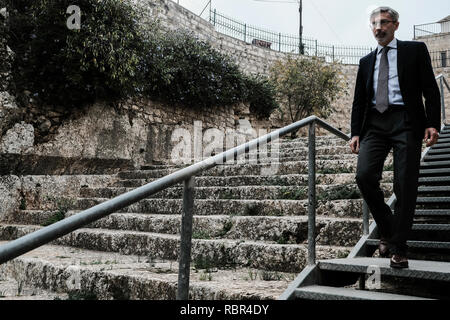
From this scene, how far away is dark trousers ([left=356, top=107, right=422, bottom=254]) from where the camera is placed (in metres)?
2.16

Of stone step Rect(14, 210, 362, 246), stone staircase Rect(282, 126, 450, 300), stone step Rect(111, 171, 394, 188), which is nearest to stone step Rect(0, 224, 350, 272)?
stone step Rect(14, 210, 362, 246)

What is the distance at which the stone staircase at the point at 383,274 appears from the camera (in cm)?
197

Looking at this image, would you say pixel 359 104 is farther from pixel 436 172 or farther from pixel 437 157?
pixel 437 157

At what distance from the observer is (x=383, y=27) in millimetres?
2398

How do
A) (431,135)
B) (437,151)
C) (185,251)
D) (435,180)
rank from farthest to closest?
(437,151), (435,180), (431,135), (185,251)

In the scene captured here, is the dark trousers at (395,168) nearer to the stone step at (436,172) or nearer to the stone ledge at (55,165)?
the stone step at (436,172)

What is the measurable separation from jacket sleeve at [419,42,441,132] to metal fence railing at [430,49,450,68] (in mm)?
19404

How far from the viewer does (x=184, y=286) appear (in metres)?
1.55

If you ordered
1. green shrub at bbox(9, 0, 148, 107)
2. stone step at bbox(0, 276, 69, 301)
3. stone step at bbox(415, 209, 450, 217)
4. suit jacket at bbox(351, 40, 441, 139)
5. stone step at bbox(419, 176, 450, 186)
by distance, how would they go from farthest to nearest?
green shrub at bbox(9, 0, 148, 107) < stone step at bbox(419, 176, 450, 186) < stone step at bbox(415, 209, 450, 217) < stone step at bbox(0, 276, 69, 301) < suit jacket at bbox(351, 40, 441, 139)

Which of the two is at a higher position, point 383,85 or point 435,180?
point 383,85

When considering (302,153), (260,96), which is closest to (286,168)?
(302,153)

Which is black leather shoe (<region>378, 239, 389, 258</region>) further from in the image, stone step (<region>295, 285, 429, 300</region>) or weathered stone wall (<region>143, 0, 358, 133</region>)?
weathered stone wall (<region>143, 0, 358, 133</region>)

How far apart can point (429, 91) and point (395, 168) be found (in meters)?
0.49

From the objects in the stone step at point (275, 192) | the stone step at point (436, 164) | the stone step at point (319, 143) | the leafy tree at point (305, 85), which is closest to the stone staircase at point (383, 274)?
the stone step at point (275, 192)
